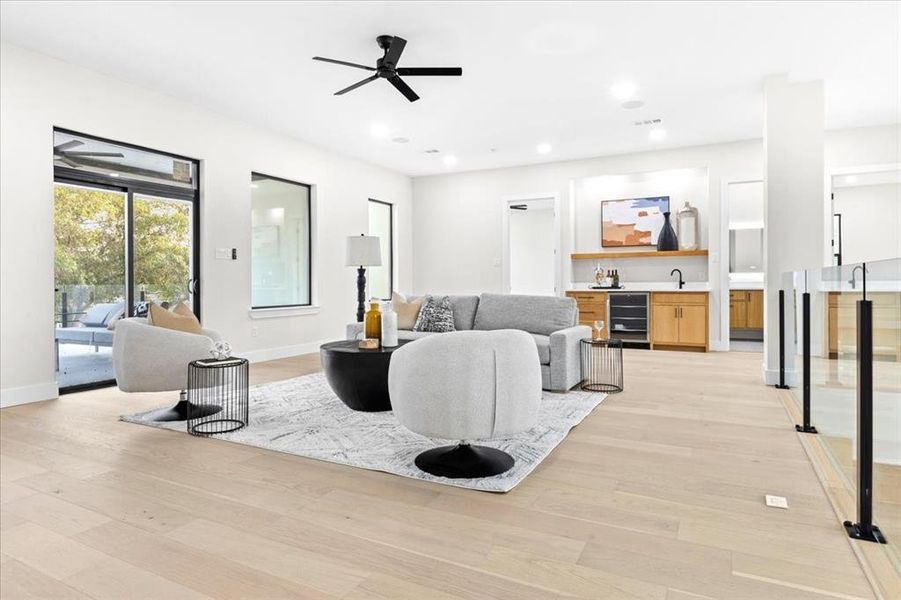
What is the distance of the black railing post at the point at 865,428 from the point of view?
1.87 meters

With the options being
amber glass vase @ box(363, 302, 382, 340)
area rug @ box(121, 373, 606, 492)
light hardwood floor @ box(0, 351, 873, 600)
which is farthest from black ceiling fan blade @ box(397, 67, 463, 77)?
light hardwood floor @ box(0, 351, 873, 600)

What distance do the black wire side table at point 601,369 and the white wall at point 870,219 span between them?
3.97 metres

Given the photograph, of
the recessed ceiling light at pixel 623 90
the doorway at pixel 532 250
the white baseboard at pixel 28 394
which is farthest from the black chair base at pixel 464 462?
the doorway at pixel 532 250

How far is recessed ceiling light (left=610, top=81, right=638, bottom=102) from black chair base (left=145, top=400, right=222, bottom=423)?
4.58 meters

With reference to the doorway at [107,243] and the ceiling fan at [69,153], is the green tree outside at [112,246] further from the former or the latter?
the ceiling fan at [69,153]

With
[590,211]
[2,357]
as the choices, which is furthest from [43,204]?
[590,211]

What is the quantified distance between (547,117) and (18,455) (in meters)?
5.66

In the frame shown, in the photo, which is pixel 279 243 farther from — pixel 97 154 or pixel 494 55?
pixel 494 55

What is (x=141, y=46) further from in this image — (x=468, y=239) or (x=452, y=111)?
(x=468, y=239)

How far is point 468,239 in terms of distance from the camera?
30.4ft

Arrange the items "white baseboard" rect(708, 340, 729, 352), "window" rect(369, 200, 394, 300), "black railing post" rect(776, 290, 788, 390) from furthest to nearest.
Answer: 1. "window" rect(369, 200, 394, 300)
2. "white baseboard" rect(708, 340, 729, 352)
3. "black railing post" rect(776, 290, 788, 390)

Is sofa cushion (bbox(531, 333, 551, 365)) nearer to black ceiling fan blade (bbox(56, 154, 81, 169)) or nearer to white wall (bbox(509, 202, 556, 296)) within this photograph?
black ceiling fan blade (bbox(56, 154, 81, 169))

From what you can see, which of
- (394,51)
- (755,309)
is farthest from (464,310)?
(755,309)

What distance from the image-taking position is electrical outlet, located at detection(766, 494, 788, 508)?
87.4 inches
